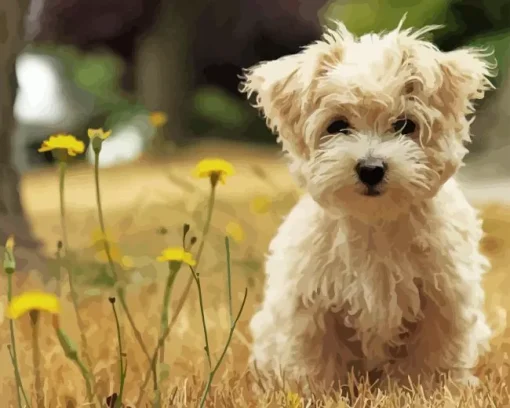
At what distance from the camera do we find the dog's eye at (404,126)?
115 cm

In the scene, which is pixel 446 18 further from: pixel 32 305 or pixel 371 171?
pixel 32 305

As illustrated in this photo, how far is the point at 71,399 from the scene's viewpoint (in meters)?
1.18

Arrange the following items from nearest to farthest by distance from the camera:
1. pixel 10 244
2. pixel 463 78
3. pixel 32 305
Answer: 1. pixel 32 305
2. pixel 10 244
3. pixel 463 78

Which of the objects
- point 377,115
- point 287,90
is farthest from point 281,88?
point 377,115

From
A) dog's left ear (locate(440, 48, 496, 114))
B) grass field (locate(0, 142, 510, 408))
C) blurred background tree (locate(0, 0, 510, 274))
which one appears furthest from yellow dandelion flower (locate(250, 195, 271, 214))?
dog's left ear (locate(440, 48, 496, 114))

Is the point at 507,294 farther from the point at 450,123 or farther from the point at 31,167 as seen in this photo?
the point at 31,167

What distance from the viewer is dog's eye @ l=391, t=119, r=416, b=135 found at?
1154mm

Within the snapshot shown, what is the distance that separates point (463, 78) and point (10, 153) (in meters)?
0.84

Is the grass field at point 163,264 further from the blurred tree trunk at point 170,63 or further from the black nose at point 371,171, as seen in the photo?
the black nose at point 371,171

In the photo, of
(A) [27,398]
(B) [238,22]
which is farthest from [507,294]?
(A) [27,398]

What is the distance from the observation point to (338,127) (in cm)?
118

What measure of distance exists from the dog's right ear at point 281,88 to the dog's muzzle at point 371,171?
0.15m

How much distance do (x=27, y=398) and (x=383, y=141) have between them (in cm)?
63

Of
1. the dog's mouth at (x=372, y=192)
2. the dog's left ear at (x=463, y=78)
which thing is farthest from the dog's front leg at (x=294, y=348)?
the dog's left ear at (x=463, y=78)
